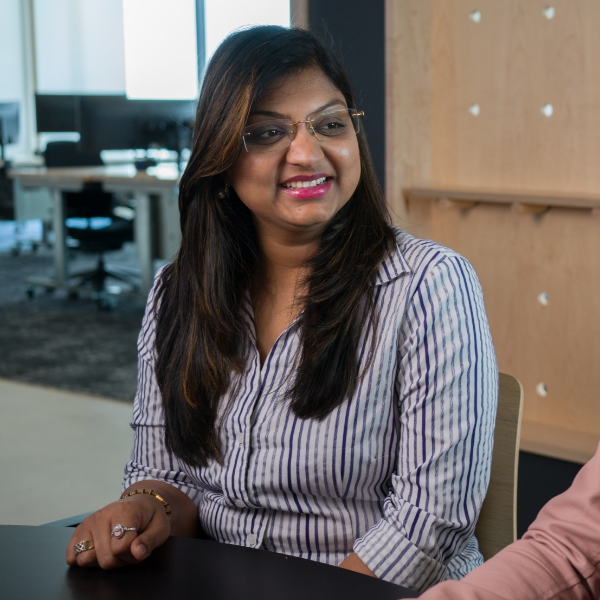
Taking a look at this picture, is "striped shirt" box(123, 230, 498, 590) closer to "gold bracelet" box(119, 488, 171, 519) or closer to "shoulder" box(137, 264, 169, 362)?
"gold bracelet" box(119, 488, 171, 519)

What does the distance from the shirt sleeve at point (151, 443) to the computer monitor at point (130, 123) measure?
5411 mm

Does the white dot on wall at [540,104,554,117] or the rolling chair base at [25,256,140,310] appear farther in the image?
the rolling chair base at [25,256,140,310]

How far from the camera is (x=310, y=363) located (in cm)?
139

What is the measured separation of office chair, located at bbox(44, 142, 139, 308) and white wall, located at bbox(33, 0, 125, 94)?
13.8ft

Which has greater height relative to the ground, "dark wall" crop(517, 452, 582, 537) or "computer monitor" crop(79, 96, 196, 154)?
"computer monitor" crop(79, 96, 196, 154)

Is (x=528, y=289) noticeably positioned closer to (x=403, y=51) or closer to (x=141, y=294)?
(x=403, y=51)

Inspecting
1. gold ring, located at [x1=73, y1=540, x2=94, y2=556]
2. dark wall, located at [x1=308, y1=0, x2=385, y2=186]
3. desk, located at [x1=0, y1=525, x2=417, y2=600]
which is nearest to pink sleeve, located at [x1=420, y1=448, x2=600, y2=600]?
desk, located at [x1=0, y1=525, x2=417, y2=600]

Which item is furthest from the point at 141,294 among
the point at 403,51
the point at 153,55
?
the point at 153,55

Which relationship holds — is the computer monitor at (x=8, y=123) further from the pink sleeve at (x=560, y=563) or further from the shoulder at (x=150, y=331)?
the pink sleeve at (x=560, y=563)

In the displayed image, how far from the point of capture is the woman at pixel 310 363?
1.32 metres

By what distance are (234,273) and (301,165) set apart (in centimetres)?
27

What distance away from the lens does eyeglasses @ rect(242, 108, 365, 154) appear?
4.68ft

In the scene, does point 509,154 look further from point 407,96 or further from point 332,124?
point 332,124

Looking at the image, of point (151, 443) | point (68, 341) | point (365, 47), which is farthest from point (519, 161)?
point (68, 341)
